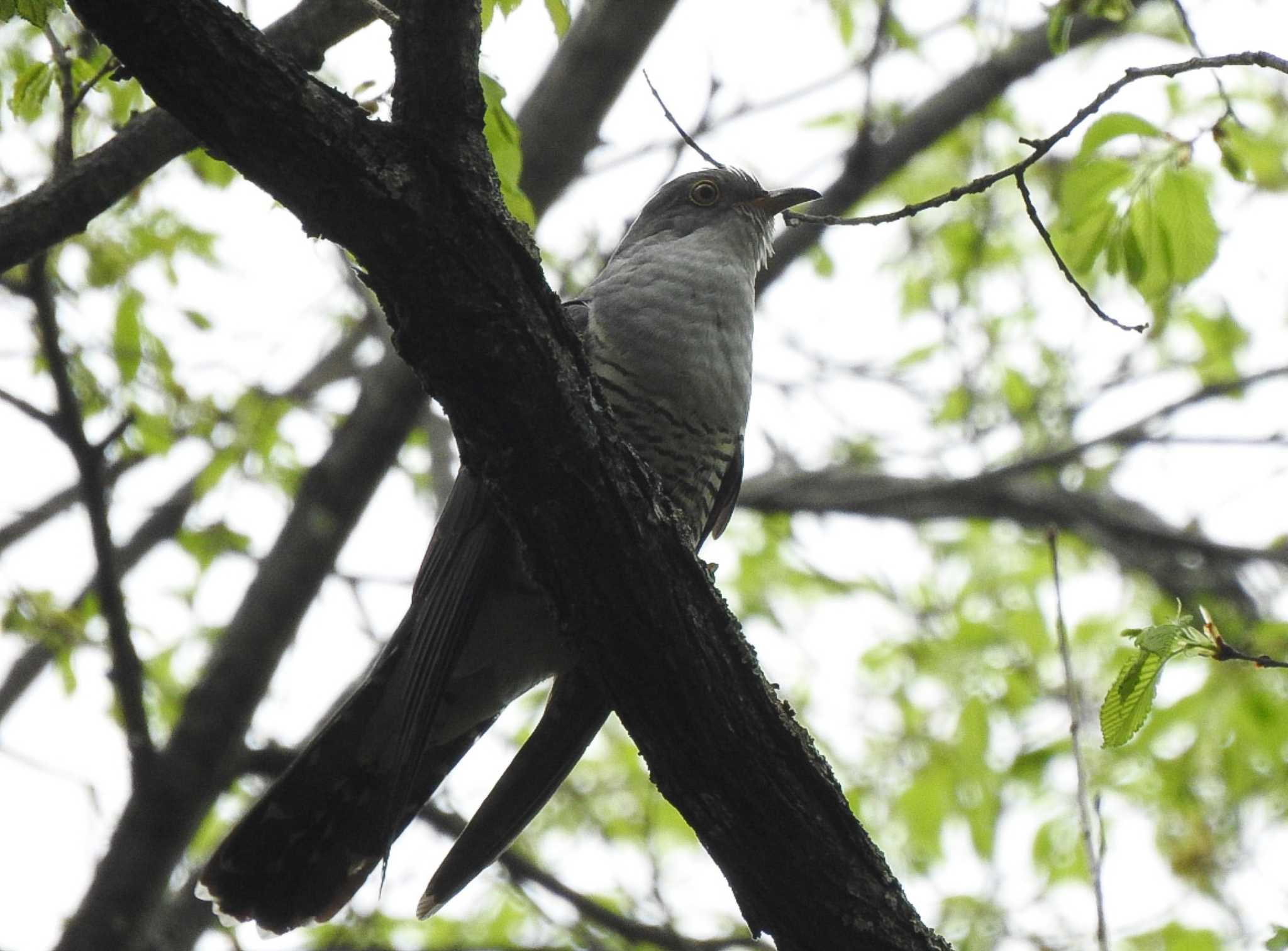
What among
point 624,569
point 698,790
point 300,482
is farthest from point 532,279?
point 300,482

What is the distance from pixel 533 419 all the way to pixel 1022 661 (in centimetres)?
534

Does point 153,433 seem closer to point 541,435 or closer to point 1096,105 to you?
point 541,435

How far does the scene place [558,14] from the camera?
10.2 ft

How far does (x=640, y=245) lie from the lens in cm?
Result: 434

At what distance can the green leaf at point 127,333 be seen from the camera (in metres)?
5.32

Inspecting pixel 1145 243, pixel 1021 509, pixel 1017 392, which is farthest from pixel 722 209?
pixel 1017 392

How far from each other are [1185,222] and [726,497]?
1.64m

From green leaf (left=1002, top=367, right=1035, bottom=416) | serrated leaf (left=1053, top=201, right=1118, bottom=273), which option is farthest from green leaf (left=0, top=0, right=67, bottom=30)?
green leaf (left=1002, top=367, right=1035, bottom=416)

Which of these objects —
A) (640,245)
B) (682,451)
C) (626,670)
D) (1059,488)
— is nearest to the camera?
(626,670)

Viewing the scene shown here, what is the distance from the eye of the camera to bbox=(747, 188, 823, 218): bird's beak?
4531mm

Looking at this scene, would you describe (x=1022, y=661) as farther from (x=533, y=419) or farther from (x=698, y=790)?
(x=533, y=419)

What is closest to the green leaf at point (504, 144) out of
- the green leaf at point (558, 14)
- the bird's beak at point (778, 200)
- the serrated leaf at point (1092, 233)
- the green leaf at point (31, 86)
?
the green leaf at point (558, 14)

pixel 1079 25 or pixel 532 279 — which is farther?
pixel 1079 25

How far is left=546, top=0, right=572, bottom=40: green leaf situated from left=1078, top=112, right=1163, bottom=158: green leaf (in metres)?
1.54
